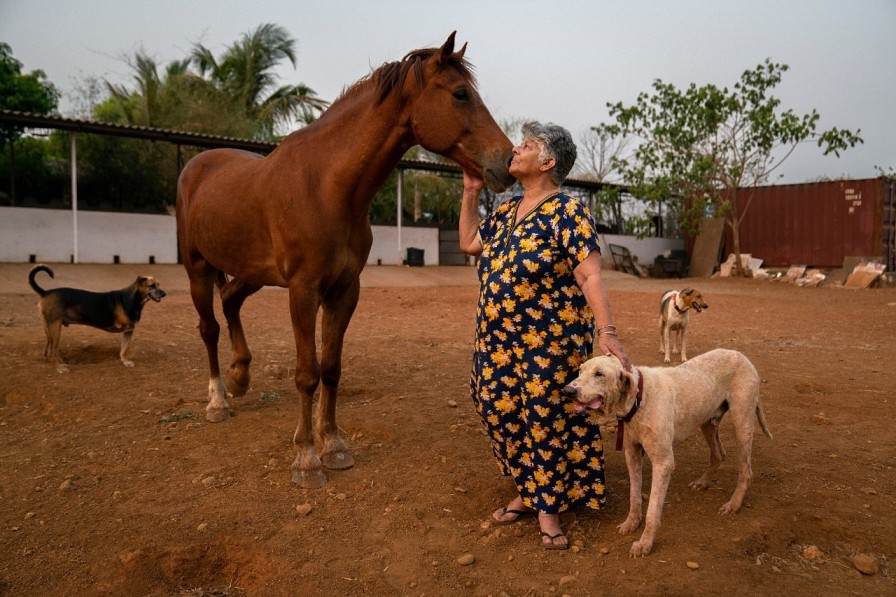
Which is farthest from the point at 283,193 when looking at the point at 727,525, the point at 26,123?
the point at 26,123

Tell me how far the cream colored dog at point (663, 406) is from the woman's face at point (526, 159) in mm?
982

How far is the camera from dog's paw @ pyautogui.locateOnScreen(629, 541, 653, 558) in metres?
2.68

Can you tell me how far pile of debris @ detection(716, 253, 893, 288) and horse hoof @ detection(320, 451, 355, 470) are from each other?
69.9 feet

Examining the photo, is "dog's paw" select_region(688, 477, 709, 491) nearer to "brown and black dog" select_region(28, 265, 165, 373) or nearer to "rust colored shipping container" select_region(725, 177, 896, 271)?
"brown and black dog" select_region(28, 265, 165, 373)

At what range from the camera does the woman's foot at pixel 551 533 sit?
2809mm

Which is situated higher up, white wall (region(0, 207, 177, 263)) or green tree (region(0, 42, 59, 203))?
green tree (region(0, 42, 59, 203))

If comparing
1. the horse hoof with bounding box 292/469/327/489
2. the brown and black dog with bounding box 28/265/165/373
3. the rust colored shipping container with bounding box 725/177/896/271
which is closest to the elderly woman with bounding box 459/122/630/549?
the horse hoof with bounding box 292/469/327/489

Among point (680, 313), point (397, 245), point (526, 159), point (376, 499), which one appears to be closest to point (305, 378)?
point (376, 499)

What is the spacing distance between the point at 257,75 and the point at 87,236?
13.8 m

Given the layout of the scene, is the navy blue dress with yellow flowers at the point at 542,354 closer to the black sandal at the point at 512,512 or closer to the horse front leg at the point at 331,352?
the black sandal at the point at 512,512

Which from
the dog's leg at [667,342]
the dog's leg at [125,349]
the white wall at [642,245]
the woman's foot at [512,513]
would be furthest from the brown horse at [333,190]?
the white wall at [642,245]

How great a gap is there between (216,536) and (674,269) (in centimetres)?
2705

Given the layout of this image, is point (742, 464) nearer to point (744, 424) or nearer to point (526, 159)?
point (744, 424)

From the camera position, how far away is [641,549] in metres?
2.68
